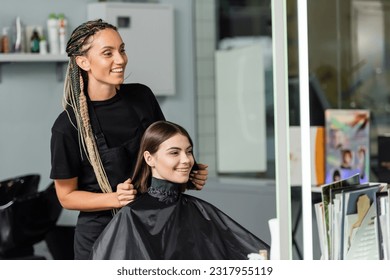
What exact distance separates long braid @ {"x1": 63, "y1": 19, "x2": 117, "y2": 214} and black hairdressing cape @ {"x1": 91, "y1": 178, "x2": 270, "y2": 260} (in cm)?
10

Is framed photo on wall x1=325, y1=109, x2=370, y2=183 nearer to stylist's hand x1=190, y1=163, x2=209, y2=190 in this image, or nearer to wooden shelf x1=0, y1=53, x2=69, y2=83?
wooden shelf x1=0, y1=53, x2=69, y2=83

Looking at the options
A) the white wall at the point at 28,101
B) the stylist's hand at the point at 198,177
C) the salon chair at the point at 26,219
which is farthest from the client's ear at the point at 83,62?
the white wall at the point at 28,101

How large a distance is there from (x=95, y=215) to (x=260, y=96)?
3510 millimetres

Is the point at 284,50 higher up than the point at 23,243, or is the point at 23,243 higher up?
the point at 284,50

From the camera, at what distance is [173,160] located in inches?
124

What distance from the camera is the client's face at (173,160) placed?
316 centimetres

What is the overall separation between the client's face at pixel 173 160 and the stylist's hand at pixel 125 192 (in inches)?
4.3

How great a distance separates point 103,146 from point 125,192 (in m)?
0.18

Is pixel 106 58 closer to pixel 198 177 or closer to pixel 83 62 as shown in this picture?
pixel 83 62

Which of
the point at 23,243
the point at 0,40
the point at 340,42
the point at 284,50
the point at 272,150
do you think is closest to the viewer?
the point at 284,50

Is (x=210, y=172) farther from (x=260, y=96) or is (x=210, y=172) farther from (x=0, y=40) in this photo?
(x=0, y=40)

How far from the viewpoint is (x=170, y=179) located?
3197 mm

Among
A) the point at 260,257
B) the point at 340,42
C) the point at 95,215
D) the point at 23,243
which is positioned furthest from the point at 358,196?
the point at 340,42

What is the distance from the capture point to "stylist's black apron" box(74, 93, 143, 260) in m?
3.12
